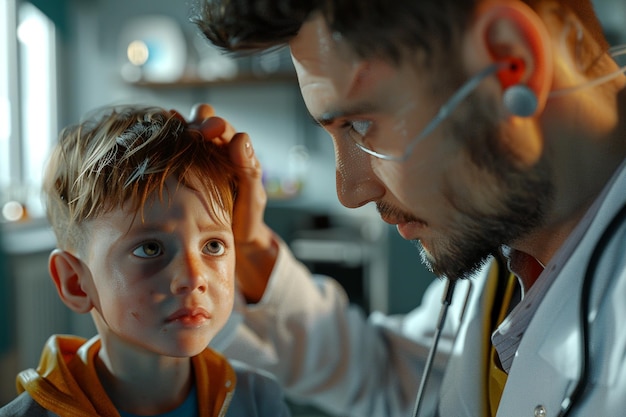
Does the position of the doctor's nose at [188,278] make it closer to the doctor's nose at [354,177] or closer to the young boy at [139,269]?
the young boy at [139,269]

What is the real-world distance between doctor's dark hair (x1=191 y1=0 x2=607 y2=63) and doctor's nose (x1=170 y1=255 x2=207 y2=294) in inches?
9.8

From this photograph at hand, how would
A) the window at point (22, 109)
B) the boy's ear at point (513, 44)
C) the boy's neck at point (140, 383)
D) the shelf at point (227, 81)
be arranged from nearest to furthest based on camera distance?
the boy's ear at point (513, 44) → the boy's neck at point (140, 383) → the window at point (22, 109) → the shelf at point (227, 81)

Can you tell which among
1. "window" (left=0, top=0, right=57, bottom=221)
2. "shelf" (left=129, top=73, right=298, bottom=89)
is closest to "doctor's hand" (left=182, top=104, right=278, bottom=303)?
→ "window" (left=0, top=0, right=57, bottom=221)

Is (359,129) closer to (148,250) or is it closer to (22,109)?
(148,250)

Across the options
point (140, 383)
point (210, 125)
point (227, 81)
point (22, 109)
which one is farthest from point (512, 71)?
point (227, 81)

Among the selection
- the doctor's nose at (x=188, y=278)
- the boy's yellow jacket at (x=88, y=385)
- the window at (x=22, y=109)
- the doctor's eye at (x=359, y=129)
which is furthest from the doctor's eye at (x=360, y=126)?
the window at (x=22, y=109)

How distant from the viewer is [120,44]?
4.96 m

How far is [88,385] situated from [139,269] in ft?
0.52

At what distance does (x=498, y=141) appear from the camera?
735 mm

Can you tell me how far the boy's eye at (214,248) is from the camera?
31.2 inches

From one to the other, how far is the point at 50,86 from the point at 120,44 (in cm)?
67

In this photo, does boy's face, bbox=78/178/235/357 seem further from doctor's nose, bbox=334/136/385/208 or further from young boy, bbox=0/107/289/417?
doctor's nose, bbox=334/136/385/208

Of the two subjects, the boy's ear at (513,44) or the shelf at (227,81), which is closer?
Answer: the boy's ear at (513,44)

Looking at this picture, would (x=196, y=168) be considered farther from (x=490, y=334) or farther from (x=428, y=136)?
(x=490, y=334)
